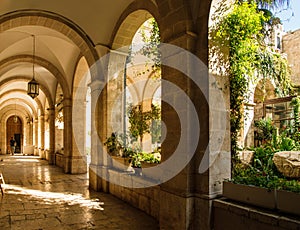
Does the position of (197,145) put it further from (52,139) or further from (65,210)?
(52,139)

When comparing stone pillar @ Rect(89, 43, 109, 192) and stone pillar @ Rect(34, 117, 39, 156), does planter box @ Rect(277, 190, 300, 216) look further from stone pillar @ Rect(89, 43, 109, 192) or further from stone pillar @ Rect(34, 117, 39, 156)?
stone pillar @ Rect(34, 117, 39, 156)

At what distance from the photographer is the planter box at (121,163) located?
4.80m

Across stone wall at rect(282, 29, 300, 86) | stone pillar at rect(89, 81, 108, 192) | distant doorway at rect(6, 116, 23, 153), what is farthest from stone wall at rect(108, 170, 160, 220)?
distant doorway at rect(6, 116, 23, 153)

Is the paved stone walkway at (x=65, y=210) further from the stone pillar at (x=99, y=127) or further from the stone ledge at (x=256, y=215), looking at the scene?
the stone ledge at (x=256, y=215)

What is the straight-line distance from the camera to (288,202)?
218cm

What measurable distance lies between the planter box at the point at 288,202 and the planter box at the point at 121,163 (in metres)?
2.94

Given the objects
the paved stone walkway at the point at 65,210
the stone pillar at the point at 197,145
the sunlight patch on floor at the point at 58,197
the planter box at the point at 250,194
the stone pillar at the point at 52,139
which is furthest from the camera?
the stone pillar at the point at 52,139

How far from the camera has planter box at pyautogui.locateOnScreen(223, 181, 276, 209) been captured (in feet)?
7.62

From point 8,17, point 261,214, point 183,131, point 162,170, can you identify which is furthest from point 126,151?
point 8,17

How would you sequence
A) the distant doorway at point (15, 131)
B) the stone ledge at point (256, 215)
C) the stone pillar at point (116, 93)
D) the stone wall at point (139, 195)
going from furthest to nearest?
1. the distant doorway at point (15, 131)
2. the stone pillar at point (116, 93)
3. the stone wall at point (139, 195)
4. the stone ledge at point (256, 215)

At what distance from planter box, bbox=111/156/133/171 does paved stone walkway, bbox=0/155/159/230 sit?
0.57m

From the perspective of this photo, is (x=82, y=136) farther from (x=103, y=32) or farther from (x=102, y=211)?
(x=102, y=211)

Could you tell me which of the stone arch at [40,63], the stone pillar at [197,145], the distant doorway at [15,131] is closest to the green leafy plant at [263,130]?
the stone pillar at [197,145]

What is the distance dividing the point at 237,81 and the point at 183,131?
0.88 metres
